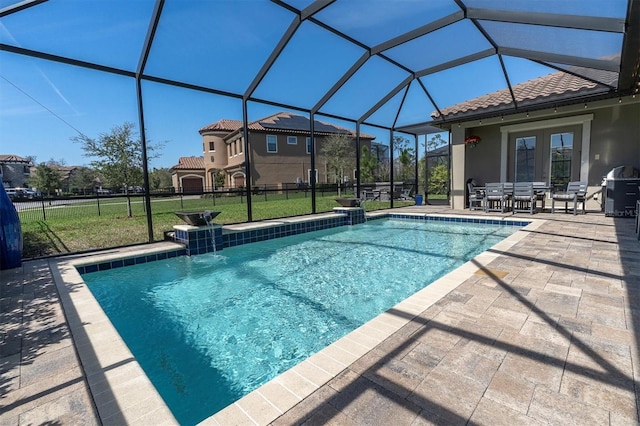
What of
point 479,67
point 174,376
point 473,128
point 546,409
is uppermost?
point 479,67

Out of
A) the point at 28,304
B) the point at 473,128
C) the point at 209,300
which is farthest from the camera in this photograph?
the point at 473,128

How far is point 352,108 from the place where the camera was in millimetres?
9016

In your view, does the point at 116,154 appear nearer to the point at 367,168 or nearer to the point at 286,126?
the point at 286,126

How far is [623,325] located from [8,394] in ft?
12.7

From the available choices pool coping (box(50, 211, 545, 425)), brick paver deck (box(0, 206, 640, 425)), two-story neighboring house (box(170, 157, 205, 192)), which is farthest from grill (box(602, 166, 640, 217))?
two-story neighboring house (box(170, 157, 205, 192))

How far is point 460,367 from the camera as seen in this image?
1774 millimetres

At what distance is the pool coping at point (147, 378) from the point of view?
4.87 feet

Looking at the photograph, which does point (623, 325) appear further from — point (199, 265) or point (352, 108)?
point (352, 108)

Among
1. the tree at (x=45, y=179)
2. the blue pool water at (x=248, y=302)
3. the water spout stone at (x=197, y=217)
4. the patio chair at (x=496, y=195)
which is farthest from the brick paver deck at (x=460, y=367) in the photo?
the tree at (x=45, y=179)

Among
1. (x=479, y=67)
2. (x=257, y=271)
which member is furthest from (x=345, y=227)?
(x=479, y=67)

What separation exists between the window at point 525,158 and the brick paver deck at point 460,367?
7.60m

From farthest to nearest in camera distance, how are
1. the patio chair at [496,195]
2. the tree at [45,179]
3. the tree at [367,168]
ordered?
the tree at [45,179], the tree at [367,168], the patio chair at [496,195]

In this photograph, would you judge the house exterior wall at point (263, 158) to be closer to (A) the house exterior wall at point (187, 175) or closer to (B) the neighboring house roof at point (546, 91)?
(A) the house exterior wall at point (187, 175)

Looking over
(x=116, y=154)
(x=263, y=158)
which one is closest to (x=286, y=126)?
(x=263, y=158)
